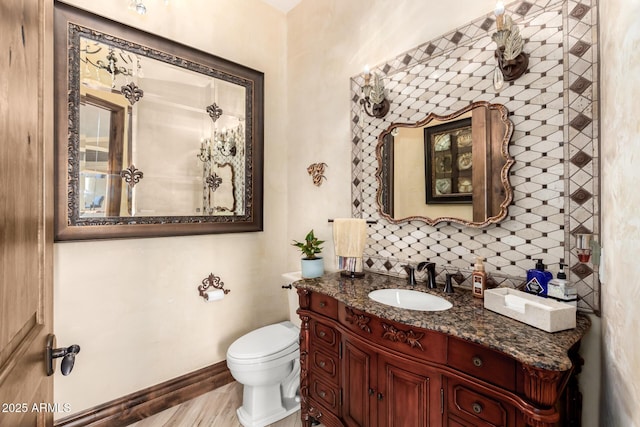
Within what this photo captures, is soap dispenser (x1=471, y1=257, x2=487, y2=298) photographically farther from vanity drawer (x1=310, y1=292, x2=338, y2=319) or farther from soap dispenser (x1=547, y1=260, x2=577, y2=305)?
vanity drawer (x1=310, y1=292, x2=338, y2=319)

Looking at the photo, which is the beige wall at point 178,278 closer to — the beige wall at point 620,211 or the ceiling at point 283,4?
the ceiling at point 283,4

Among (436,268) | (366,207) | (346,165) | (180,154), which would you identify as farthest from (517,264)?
(180,154)

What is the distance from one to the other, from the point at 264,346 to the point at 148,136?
1.61 meters

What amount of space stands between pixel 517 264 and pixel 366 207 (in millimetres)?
931

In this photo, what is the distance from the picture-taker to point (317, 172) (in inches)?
93.0

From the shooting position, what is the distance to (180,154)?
2088mm

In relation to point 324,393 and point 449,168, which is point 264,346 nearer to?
point 324,393

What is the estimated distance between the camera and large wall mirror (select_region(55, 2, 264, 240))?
1697 mm

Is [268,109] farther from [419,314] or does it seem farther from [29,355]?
[29,355]

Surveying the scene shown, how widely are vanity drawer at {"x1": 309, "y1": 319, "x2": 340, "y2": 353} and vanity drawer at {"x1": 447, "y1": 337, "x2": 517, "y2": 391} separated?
2.12 ft

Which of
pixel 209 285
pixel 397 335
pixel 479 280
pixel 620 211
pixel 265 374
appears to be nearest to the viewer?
pixel 620 211

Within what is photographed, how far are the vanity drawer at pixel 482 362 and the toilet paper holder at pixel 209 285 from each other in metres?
1.77

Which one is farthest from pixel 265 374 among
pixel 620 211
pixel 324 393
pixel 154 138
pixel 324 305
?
pixel 620 211

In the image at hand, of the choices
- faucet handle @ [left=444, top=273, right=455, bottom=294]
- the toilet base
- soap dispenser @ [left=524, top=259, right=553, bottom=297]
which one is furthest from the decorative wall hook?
the toilet base
